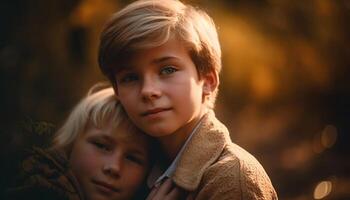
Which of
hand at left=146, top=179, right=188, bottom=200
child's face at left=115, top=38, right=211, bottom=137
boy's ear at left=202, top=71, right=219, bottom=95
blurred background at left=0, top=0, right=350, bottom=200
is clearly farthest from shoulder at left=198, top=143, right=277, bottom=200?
blurred background at left=0, top=0, right=350, bottom=200

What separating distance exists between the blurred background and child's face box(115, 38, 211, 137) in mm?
1347

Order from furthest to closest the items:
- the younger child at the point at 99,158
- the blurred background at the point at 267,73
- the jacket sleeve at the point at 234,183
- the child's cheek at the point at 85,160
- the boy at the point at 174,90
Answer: the blurred background at the point at 267,73 < the child's cheek at the point at 85,160 < the younger child at the point at 99,158 < the boy at the point at 174,90 < the jacket sleeve at the point at 234,183

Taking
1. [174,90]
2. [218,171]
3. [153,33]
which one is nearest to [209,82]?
[174,90]

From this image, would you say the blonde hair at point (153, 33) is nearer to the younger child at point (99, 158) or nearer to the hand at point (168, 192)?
Result: the younger child at point (99, 158)

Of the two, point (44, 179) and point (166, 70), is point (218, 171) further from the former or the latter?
point (44, 179)

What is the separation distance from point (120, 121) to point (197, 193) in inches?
21.2

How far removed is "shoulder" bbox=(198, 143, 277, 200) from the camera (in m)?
2.83

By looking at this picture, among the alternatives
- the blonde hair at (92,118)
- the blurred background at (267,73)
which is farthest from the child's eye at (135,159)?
the blurred background at (267,73)

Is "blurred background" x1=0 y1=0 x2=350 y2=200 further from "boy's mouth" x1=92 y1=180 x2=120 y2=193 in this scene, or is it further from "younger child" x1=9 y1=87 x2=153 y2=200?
"boy's mouth" x1=92 y1=180 x2=120 y2=193

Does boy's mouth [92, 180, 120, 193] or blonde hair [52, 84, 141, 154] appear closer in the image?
boy's mouth [92, 180, 120, 193]

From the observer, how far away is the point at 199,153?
3.03 meters

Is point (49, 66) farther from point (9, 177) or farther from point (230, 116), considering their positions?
point (9, 177)

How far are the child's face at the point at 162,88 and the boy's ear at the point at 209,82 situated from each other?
0.12 metres

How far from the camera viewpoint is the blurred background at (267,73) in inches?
194
